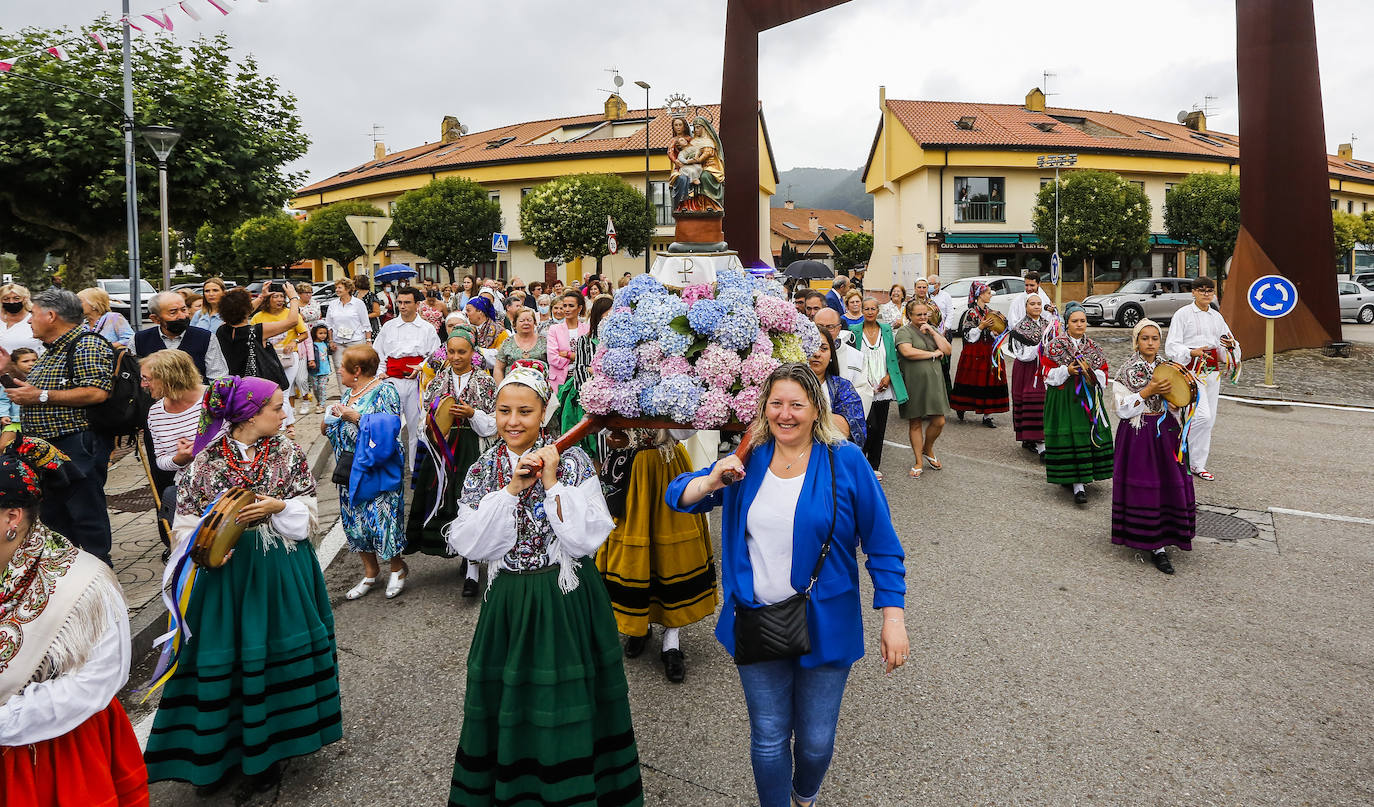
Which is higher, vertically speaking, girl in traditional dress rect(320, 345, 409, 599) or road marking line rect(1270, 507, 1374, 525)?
girl in traditional dress rect(320, 345, 409, 599)

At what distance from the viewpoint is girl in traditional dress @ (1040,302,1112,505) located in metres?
7.98

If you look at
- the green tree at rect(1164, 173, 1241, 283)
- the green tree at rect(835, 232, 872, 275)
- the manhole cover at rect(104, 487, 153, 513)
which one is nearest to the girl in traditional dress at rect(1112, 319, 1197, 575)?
the manhole cover at rect(104, 487, 153, 513)

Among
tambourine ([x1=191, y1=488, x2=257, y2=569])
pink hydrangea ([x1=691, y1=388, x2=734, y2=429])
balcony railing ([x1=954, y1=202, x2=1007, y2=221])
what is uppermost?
balcony railing ([x1=954, y1=202, x2=1007, y2=221])

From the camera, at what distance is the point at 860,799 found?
336 cm

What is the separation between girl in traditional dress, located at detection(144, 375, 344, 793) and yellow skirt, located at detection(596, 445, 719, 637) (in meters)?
1.60

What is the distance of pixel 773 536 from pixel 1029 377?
26.3 feet

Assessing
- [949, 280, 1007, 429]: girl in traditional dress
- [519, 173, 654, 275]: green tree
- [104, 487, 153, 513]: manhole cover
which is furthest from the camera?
[519, 173, 654, 275]: green tree

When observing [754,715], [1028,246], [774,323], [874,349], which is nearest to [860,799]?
[754,715]

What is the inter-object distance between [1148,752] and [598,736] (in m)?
2.45

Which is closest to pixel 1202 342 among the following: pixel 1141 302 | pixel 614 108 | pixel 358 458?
pixel 358 458

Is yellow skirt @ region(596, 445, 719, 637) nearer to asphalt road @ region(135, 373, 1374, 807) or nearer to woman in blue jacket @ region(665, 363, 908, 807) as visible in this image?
asphalt road @ region(135, 373, 1374, 807)

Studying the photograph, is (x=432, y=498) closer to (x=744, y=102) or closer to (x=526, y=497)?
(x=526, y=497)

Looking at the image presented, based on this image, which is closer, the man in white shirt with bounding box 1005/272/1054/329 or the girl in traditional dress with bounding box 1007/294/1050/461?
the girl in traditional dress with bounding box 1007/294/1050/461

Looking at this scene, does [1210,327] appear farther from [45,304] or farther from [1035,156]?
[1035,156]
